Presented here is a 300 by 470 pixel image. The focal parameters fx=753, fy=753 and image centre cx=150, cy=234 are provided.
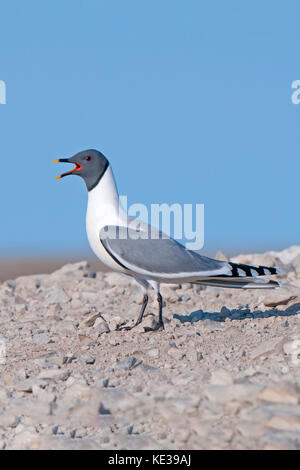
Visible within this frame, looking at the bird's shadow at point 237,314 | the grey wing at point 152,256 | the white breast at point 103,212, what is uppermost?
the white breast at point 103,212

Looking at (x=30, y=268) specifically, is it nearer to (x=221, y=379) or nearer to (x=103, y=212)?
(x=103, y=212)

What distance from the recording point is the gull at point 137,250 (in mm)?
8258

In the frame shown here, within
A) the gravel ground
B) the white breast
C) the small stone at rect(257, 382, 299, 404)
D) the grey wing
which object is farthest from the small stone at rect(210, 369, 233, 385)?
the white breast

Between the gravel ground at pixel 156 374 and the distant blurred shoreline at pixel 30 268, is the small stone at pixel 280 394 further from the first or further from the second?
the distant blurred shoreline at pixel 30 268

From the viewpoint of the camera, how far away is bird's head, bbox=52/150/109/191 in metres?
8.86

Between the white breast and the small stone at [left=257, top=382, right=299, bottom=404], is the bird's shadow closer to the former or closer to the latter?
the white breast

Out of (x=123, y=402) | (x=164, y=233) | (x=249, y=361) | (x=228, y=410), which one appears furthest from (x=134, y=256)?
(x=228, y=410)

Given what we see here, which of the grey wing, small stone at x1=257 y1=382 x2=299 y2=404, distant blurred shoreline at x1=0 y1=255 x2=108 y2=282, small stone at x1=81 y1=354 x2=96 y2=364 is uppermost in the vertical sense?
the grey wing

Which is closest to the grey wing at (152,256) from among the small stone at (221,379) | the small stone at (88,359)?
the small stone at (88,359)

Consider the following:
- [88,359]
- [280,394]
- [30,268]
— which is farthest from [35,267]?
[280,394]

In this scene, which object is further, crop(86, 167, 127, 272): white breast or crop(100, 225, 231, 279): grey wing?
crop(86, 167, 127, 272): white breast

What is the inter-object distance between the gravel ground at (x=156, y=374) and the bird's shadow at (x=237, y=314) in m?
0.01

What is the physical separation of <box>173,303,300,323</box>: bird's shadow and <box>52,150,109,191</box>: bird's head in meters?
1.98

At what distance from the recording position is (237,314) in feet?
29.6
